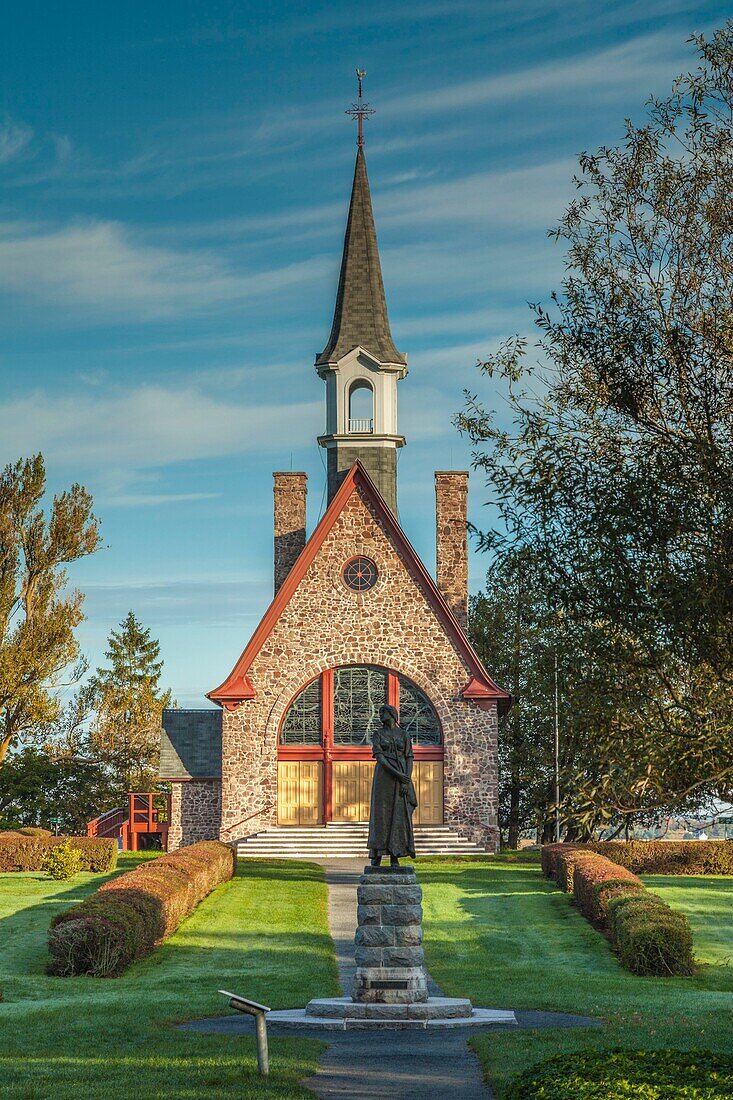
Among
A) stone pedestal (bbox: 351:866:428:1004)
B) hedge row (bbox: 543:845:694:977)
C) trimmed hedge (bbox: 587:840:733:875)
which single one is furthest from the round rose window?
stone pedestal (bbox: 351:866:428:1004)

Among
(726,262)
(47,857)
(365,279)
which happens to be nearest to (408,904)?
(726,262)

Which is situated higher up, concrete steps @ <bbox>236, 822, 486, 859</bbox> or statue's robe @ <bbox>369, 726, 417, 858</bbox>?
statue's robe @ <bbox>369, 726, 417, 858</bbox>

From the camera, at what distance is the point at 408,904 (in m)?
15.8

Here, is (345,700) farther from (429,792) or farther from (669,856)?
(669,856)

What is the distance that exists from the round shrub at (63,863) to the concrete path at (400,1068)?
18.2m

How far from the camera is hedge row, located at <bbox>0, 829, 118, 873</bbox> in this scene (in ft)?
107

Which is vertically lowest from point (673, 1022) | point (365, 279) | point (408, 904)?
point (673, 1022)

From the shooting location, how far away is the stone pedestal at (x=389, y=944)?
15.4m

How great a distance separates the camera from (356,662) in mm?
38719

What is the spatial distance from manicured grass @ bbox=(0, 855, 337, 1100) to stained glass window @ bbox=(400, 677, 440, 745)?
938 centimetres

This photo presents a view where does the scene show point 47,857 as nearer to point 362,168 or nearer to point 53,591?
point 53,591

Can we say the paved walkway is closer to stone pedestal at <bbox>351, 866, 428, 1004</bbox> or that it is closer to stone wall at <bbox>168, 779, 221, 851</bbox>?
stone pedestal at <bbox>351, 866, 428, 1004</bbox>

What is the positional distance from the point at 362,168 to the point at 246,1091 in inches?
1596

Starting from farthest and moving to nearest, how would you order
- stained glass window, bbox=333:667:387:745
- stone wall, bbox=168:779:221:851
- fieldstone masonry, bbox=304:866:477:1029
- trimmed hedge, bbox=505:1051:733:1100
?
stone wall, bbox=168:779:221:851 < stained glass window, bbox=333:667:387:745 < fieldstone masonry, bbox=304:866:477:1029 < trimmed hedge, bbox=505:1051:733:1100
